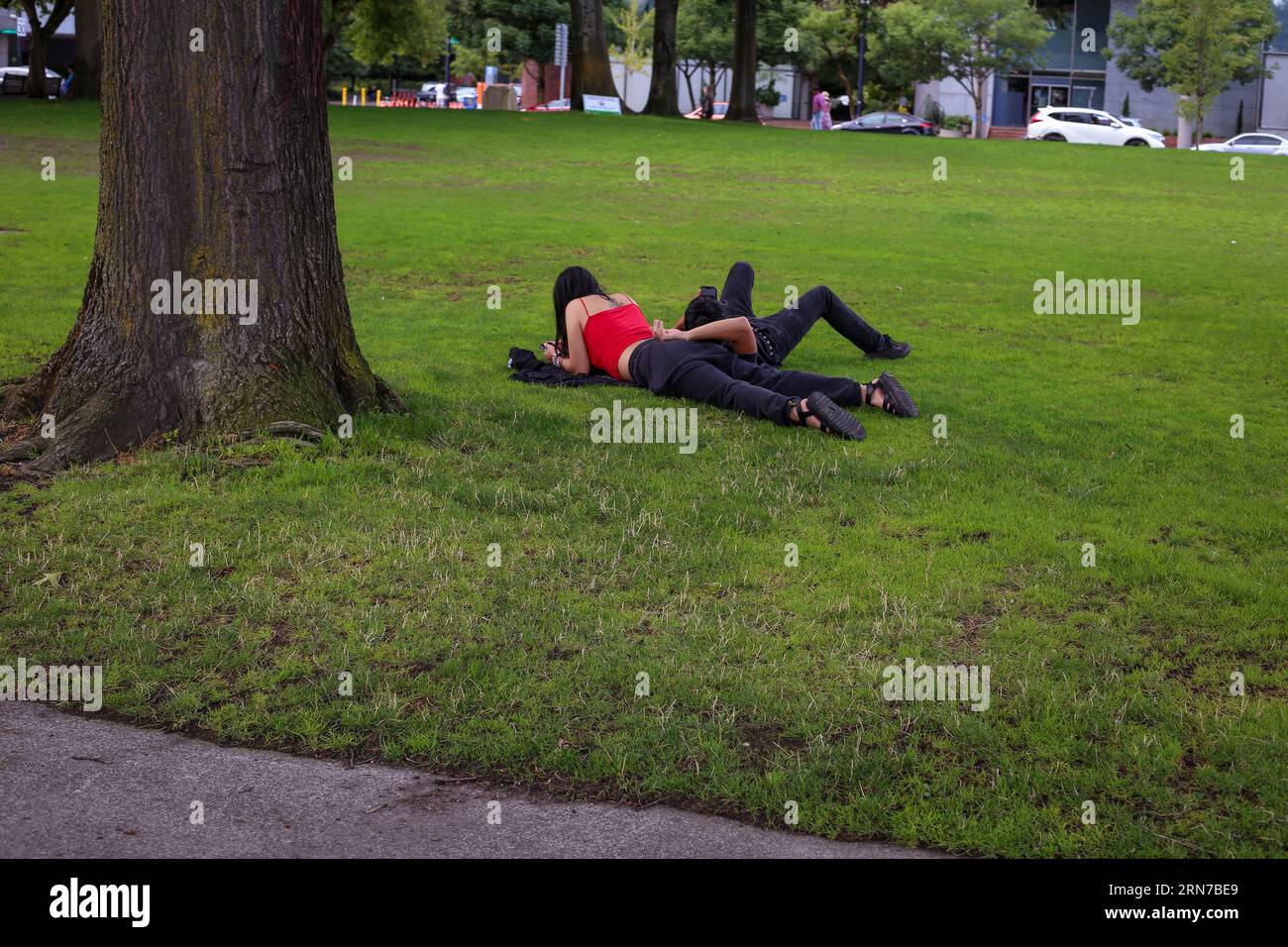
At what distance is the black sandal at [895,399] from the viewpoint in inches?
350

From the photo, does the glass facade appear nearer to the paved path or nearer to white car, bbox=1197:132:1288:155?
white car, bbox=1197:132:1288:155

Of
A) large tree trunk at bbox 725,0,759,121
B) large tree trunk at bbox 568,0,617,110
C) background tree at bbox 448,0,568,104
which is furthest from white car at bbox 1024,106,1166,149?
background tree at bbox 448,0,568,104

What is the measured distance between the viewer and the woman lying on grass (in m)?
8.52

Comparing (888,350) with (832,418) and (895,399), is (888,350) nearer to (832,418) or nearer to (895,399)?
(895,399)

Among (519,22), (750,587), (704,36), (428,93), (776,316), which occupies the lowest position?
(750,587)

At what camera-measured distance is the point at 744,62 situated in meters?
41.5

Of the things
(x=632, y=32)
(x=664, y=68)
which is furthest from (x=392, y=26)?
(x=632, y=32)

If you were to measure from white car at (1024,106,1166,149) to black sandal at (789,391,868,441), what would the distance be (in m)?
45.1

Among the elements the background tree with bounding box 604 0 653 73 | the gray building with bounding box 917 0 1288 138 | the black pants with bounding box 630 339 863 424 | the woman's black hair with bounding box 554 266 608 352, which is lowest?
the black pants with bounding box 630 339 863 424

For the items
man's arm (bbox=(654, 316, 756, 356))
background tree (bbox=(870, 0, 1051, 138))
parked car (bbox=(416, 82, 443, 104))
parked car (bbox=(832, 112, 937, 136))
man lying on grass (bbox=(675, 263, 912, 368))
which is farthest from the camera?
parked car (bbox=(416, 82, 443, 104))

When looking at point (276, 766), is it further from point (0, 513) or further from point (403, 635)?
point (0, 513)

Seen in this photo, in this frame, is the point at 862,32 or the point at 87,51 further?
the point at 862,32

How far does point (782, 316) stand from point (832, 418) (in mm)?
1880

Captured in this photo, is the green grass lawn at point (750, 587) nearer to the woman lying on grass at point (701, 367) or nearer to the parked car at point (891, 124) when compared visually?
the woman lying on grass at point (701, 367)
